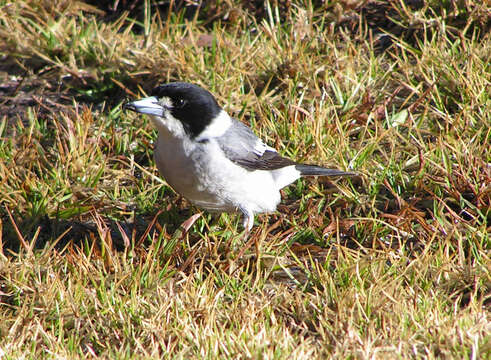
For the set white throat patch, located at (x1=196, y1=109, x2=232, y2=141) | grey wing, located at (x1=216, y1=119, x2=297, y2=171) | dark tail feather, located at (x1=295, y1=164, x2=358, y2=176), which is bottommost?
dark tail feather, located at (x1=295, y1=164, x2=358, y2=176)

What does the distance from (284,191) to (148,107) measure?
51.6 inches

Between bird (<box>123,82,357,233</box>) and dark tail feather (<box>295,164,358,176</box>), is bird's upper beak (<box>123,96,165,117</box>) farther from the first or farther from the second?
dark tail feather (<box>295,164,358,176</box>)

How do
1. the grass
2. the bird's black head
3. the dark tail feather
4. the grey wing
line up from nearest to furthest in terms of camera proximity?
the grass, the bird's black head, the grey wing, the dark tail feather

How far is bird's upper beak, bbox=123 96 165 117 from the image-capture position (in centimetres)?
430

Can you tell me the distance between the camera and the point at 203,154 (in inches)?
173

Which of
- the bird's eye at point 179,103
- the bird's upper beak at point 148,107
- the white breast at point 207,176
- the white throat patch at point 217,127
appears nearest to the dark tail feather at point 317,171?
the white breast at point 207,176

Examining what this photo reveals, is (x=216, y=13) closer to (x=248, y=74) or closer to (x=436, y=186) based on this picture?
(x=248, y=74)

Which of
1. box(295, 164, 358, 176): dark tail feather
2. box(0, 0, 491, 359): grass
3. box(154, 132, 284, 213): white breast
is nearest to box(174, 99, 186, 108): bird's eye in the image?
box(154, 132, 284, 213): white breast

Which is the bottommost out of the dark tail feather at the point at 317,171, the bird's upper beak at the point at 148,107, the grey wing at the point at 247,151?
the dark tail feather at the point at 317,171

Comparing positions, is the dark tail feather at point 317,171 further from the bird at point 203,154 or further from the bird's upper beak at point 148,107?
the bird's upper beak at point 148,107

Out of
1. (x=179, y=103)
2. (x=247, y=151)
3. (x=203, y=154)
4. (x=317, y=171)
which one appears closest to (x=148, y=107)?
(x=179, y=103)

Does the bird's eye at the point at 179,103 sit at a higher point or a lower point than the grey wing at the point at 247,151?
higher

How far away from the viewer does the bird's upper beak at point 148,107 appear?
430 centimetres

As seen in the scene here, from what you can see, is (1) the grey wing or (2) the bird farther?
(1) the grey wing
